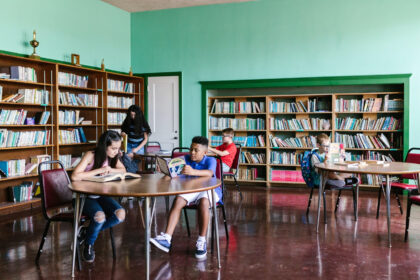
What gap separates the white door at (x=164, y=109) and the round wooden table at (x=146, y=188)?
16.3ft

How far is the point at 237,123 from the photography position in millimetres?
7953

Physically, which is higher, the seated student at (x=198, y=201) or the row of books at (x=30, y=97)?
the row of books at (x=30, y=97)

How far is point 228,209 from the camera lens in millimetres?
5660

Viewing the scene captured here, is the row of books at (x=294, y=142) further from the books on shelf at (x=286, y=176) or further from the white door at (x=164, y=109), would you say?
the white door at (x=164, y=109)

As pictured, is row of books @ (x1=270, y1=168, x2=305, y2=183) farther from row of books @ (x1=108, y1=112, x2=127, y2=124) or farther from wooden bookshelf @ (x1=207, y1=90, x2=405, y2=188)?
row of books @ (x1=108, y1=112, x2=127, y2=124)

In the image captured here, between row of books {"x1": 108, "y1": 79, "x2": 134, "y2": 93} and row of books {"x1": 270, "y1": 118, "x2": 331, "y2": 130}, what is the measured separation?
3.03 meters

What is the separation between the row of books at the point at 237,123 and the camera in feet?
25.6

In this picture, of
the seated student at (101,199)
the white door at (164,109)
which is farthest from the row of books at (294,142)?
the seated student at (101,199)

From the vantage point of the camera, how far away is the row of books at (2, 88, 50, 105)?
5.66m

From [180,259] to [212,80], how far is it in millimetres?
5168

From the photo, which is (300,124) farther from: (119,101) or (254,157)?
(119,101)

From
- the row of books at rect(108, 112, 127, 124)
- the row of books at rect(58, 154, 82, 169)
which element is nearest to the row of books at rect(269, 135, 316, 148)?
the row of books at rect(108, 112, 127, 124)

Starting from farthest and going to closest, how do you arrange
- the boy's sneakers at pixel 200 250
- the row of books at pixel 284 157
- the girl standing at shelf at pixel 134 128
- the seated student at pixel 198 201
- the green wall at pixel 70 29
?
1. the row of books at pixel 284 157
2. the girl standing at shelf at pixel 134 128
3. the green wall at pixel 70 29
4. the boy's sneakers at pixel 200 250
5. the seated student at pixel 198 201

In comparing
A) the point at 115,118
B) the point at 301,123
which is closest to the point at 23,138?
the point at 115,118
